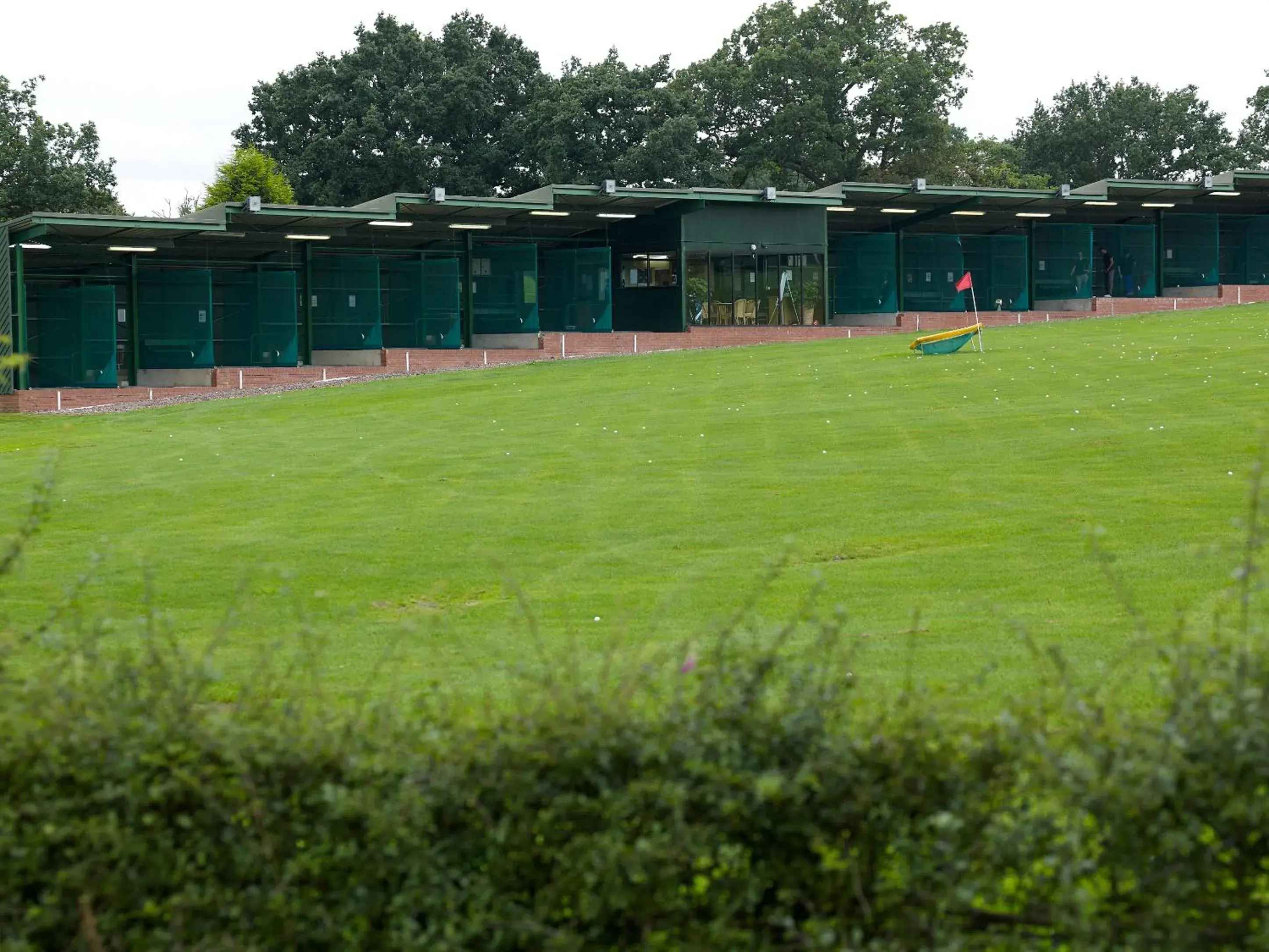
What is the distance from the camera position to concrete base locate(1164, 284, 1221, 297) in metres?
59.9

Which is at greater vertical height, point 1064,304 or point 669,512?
point 1064,304

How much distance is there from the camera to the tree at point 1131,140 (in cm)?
8881

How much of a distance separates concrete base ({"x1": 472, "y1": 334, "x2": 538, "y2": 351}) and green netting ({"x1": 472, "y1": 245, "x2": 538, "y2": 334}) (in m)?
0.13

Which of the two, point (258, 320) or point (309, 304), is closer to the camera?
point (258, 320)

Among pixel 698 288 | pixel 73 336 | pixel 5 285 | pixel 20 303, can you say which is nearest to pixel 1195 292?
pixel 698 288

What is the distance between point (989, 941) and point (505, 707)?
3297 millimetres

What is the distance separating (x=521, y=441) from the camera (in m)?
25.0

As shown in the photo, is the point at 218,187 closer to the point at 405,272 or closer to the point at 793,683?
the point at 405,272

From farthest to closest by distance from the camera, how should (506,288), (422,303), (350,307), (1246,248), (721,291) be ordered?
1. (1246,248)
2. (721,291)
3. (506,288)
4. (422,303)
5. (350,307)

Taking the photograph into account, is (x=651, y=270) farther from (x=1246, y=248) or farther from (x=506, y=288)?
(x=1246, y=248)

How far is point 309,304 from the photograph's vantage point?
47.5m

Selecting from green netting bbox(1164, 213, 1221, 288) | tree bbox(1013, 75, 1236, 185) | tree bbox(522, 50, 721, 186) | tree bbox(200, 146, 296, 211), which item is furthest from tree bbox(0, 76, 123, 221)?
tree bbox(1013, 75, 1236, 185)

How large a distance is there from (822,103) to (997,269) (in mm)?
23740

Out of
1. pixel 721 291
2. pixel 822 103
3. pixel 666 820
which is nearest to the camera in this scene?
pixel 666 820
